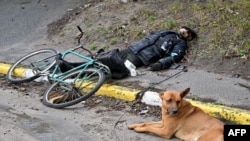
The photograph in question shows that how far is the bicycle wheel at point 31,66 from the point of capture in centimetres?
804

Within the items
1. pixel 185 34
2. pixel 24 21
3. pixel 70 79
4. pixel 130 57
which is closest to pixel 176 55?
pixel 185 34

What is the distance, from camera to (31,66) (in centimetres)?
869

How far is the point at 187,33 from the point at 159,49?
1.90ft

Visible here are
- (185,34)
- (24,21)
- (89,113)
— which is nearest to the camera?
(89,113)

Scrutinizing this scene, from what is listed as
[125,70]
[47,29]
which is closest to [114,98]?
[125,70]

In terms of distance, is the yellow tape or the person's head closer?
the yellow tape

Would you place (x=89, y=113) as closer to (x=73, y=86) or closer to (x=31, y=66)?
(x=73, y=86)

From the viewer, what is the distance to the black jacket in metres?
7.97

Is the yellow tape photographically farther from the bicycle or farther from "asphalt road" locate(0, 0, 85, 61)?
"asphalt road" locate(0, 0, 85, 61)

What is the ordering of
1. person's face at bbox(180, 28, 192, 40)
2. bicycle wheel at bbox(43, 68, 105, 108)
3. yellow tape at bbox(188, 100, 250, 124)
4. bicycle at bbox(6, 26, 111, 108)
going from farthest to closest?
person's face at bbox(180, 28, 192, 40) < bicycle wheel at bbox(43, 68, 105, 108) < bicycle at bbox(6, 26, 111, 108) < yellow tape at bbox(188, 100, 250, 124)

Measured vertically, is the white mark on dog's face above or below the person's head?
below

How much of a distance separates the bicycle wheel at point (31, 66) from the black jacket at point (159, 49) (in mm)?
1342

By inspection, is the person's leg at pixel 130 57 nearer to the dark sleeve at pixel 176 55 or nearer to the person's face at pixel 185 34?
the dark sleeve at pixel 176 55

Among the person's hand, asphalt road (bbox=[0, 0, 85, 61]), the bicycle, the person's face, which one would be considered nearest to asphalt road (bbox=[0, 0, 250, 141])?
the person's hand
